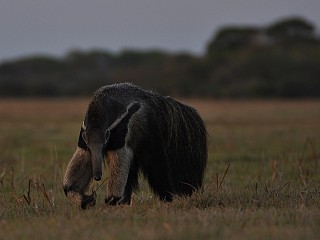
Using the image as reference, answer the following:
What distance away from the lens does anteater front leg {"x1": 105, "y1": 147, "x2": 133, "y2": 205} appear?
7.26 m

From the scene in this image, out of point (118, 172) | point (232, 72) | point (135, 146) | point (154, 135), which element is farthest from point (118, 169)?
point (232, 72)

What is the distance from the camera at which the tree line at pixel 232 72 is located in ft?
169

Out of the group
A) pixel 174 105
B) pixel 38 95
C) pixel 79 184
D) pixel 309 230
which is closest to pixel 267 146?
pixel 174 105

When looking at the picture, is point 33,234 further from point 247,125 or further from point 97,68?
point 97,68

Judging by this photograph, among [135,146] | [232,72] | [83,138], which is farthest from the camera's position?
[232,72]

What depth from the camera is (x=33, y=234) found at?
19.1 feet

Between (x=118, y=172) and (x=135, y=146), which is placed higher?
(x=135, y=146)

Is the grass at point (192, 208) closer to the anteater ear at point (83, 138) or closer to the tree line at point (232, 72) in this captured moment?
the anteater ear at point (83, 138)

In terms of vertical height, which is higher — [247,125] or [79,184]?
[79,184]

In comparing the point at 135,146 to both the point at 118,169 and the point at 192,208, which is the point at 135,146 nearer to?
the point at 118,169

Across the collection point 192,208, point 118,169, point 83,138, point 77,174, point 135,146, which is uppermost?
point 83,138

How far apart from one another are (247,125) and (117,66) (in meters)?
73.6

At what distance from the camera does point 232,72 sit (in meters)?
61.4

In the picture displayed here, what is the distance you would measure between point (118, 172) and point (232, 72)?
54.8 m
